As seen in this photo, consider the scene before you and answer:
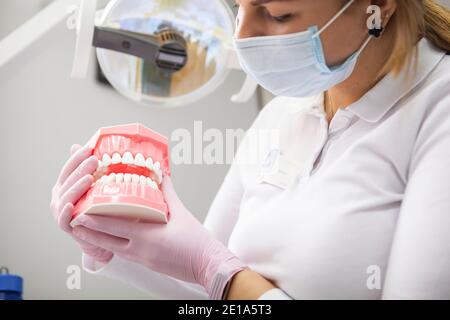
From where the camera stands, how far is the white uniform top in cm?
111

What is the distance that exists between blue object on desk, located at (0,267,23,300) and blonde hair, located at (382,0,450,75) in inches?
31.8

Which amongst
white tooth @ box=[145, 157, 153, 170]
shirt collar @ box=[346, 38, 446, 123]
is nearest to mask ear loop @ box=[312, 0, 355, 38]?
shirt collar @ box=[346, 38, 446, 123]

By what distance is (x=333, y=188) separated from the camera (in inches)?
49.0

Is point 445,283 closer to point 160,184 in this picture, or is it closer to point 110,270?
point 160,184

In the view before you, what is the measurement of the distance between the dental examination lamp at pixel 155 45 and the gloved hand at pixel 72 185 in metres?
0.26

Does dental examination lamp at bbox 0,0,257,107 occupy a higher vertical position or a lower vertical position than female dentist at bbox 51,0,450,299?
higher

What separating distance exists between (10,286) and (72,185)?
0.29m

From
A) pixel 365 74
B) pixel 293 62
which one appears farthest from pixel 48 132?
pixel 365 74

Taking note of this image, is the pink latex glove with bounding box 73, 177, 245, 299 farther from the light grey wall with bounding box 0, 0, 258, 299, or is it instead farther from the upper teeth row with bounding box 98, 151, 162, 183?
the light grey wall with bounding box 0, 0, 258, 299

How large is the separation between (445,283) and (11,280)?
31.3 inches

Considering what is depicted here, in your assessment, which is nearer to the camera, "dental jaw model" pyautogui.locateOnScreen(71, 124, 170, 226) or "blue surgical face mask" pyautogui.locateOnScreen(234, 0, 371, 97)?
"dental jaw model" pyautogui.locateOnScreen(71, 124, 170, 226)

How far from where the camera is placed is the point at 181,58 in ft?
4.83

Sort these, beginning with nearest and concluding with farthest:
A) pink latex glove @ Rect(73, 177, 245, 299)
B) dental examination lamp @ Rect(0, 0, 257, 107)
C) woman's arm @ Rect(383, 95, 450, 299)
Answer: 1. woman's arm @ Rect(383, 95, 450, 299)
2. pink latex glove @ Rect(73, 177, 245, 299)
3. dental examination lamp @ Rect(0, 0, 257, 107)

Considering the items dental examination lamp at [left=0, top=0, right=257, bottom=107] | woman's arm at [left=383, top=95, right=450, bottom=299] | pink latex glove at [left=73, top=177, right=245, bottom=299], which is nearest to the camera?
woman's arm at [left=383, top=95, right=450, bottom=299]
